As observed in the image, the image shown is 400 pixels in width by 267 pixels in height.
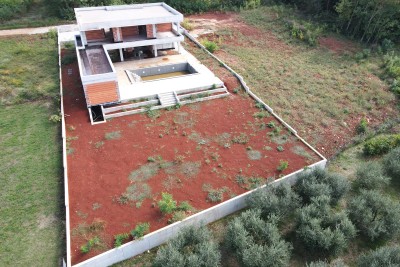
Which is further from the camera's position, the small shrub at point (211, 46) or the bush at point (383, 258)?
the small shrub at point (211, 46)

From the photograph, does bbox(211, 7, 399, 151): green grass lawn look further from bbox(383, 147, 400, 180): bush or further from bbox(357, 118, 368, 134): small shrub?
bbox(383, 147, 400, 180): bush

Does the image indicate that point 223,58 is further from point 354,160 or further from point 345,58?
point 354,160

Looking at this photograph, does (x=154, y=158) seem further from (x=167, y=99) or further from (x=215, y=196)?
(x=167, y=99)

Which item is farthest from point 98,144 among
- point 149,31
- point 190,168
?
point 149,31

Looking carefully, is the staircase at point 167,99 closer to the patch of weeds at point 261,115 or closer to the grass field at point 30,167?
the patch of weeds at point 261,115

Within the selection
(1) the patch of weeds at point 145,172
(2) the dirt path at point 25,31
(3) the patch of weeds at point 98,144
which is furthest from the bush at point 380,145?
(2) the dirt path at point 25,31

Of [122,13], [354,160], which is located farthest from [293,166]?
[122,13]

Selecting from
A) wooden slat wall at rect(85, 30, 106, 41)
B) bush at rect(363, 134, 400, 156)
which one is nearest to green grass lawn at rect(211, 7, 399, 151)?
bush at rect(363, 134, 400, 156)
